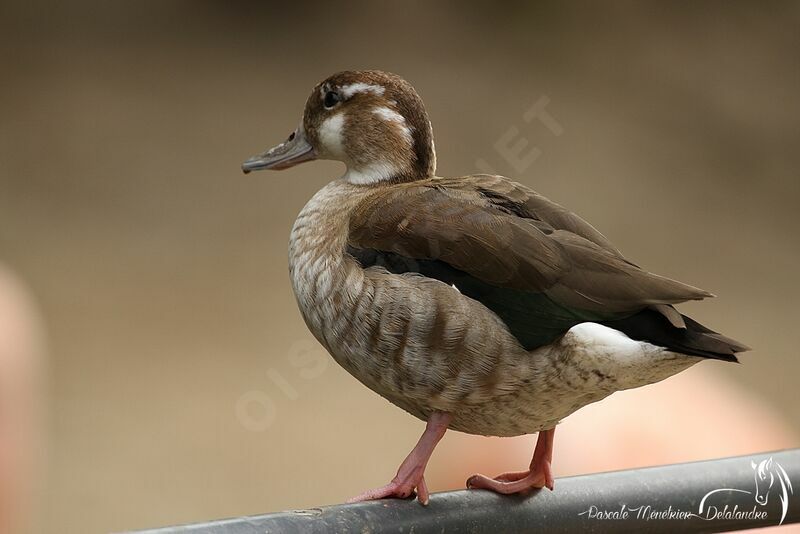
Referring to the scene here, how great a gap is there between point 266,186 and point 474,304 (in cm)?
397

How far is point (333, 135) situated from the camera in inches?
34.3

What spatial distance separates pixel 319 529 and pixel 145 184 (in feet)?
13.5

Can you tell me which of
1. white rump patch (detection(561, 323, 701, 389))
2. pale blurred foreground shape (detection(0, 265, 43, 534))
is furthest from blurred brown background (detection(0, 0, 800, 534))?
white rump patch (detection(561, 323, 701, 389))

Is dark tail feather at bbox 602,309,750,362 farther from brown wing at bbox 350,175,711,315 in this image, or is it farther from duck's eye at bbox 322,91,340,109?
duck's eye at bbox 322,91,340,109

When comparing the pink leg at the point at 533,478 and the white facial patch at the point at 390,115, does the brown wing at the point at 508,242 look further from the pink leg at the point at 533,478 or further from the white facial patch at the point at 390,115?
the pink leg at the point at 533,478

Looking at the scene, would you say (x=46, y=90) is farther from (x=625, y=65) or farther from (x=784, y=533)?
(x=784, y=533)

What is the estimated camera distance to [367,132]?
0.85 metres

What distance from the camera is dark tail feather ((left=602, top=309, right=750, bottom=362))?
0.69m

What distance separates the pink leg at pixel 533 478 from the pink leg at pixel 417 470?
0.22ft

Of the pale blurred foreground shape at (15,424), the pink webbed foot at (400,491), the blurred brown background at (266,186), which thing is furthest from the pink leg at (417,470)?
the blurred brown background at (266,186)

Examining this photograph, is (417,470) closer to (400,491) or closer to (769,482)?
(400,491)

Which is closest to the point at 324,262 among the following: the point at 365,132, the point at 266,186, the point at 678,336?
the point at 365,132

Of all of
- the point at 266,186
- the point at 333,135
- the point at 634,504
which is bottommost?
the point at 266,186

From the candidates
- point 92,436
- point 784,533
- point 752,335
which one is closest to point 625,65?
point 752,335
